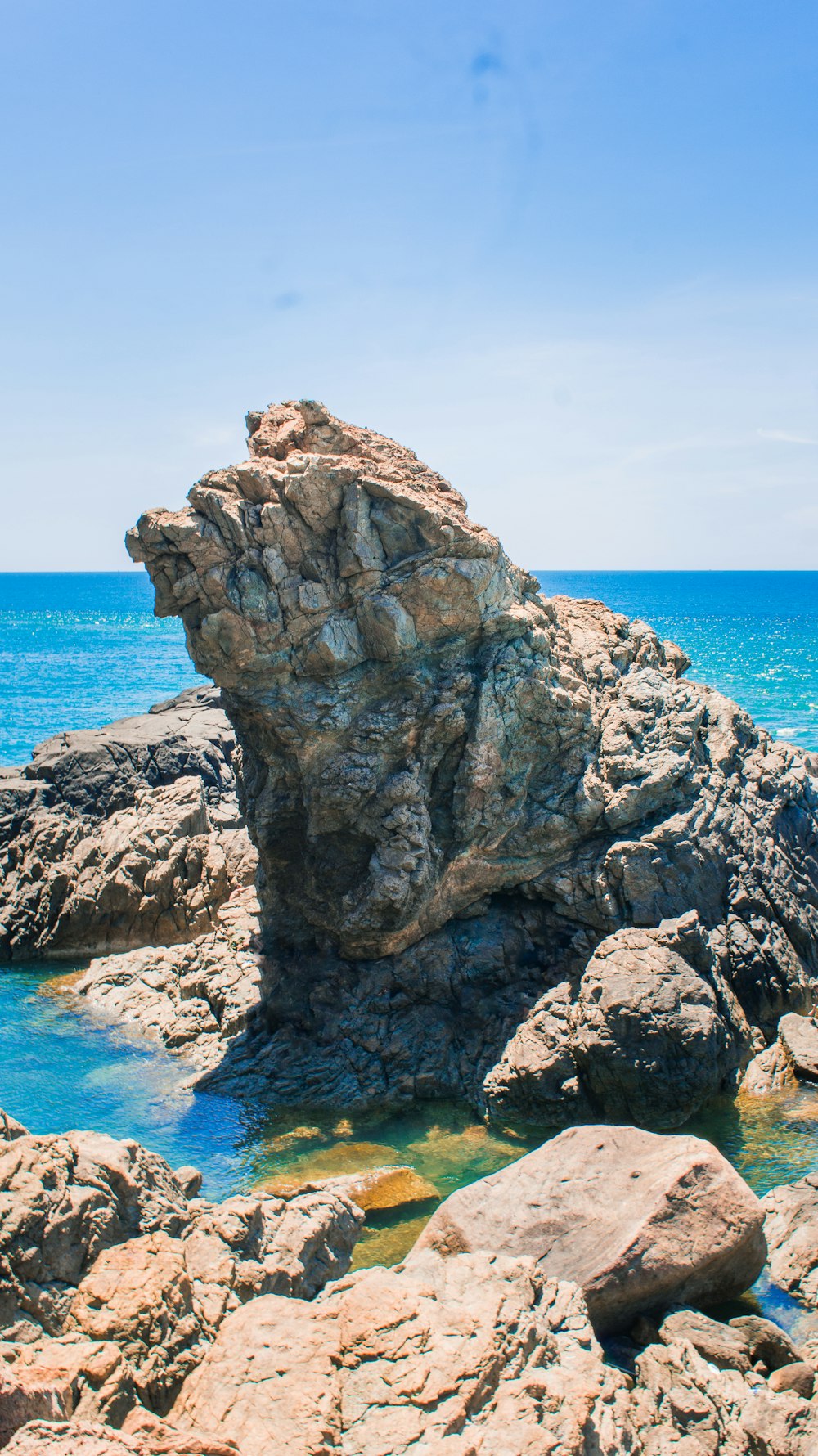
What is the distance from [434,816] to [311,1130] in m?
6.18

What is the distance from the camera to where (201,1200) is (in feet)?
41.2

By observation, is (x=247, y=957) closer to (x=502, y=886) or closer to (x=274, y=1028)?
(x=274, y=1028)

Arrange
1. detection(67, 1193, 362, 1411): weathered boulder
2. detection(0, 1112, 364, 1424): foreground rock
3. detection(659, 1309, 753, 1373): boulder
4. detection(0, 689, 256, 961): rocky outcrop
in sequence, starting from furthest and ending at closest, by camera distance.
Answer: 1. detection(0, 689, 256, 961): rocky outcrop
2. detection(659, 1309, 753, 1373): boulder
3. detection(67, 1193, 362, 1411): weathered boulder
4. detection(0, 1112, 364, 1424): foreground rock

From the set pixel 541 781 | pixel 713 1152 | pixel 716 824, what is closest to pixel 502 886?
pixel 541 781

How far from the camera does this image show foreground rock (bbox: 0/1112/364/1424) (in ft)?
27.3

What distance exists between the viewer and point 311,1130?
1850cm

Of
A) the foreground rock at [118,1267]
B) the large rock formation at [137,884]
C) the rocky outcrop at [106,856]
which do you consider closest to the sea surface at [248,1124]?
the large rock formation at [137,884]

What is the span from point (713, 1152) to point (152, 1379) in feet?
25.4

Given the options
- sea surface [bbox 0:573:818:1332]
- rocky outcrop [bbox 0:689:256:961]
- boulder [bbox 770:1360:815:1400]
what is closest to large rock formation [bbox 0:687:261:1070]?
rocky outcrop [bbox 0:689:256:961]

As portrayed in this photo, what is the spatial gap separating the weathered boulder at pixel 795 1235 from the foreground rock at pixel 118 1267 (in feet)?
19.7

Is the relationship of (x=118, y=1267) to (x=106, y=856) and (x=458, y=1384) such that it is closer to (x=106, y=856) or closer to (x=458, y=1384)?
(x=458, y=1384)

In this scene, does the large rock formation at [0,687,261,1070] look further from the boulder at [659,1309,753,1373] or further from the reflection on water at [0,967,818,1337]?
the boulder at [659,1309,753,1373]

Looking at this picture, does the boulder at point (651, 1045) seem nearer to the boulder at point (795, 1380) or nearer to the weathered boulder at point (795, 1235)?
the weathered boulder at point (795, 1235)

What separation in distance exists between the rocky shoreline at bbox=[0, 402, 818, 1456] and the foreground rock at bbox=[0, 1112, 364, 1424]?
4cm
